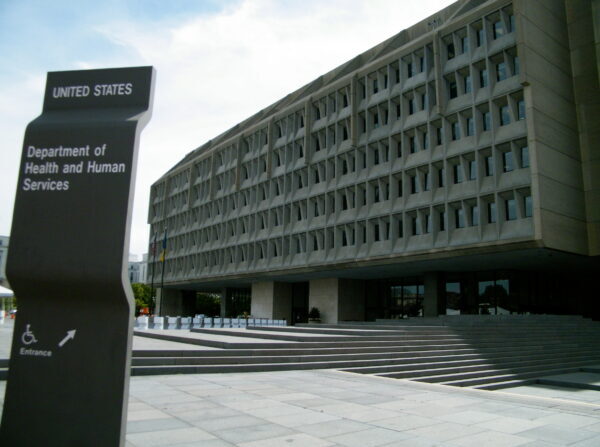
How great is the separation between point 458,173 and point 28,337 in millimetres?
30881

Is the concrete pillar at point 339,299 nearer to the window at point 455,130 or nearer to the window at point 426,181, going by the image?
the window at point 426,181

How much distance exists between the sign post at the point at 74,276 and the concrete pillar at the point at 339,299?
39134 mm

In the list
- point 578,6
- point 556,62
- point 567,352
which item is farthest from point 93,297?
point 578,6

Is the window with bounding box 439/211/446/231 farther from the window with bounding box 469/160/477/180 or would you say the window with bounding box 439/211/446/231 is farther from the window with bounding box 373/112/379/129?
the window with bounding box 373/112/379/129

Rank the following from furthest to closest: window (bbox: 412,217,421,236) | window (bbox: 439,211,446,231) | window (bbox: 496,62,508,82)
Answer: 1. window (bbox: 412,217,421,236)
2. window (bbox: 439,211,446,231)
3. window (bbox: 496,62,508,82)

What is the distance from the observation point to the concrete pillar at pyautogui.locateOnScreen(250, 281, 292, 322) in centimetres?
5116

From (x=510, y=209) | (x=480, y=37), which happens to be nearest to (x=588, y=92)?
(x=480, y=37)

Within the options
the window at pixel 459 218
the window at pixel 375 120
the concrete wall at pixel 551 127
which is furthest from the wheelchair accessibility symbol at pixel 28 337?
the window at pixel 375 120

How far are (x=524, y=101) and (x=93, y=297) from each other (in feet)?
98.1

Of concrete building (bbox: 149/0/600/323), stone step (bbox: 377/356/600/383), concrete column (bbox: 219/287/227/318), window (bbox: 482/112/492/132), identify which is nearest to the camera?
stone step (bbox: 377/356/600/383)

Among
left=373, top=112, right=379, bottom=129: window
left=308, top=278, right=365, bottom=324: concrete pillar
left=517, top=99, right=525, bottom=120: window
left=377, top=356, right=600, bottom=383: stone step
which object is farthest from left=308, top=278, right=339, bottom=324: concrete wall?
left=377, top=356, right=600, bottom=383: stone step

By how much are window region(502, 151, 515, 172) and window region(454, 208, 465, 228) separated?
3686mm

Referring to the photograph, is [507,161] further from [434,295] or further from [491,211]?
[434,295]

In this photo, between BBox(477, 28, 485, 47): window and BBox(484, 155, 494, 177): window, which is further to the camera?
BBox(477, 28, 485, 47): window
